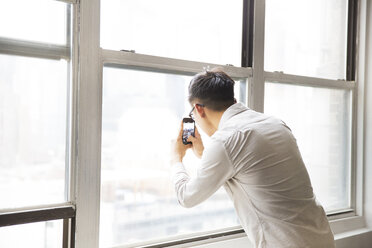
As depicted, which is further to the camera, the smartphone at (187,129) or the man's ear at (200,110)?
the smartphone at (187,129)

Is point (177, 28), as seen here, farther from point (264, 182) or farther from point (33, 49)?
point (264, 182)

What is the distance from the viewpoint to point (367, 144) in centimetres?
236

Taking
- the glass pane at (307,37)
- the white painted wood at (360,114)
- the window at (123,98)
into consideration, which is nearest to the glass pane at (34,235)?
the window at (123,98)

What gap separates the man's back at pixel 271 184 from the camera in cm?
113

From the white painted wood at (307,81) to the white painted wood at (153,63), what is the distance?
0.94ft

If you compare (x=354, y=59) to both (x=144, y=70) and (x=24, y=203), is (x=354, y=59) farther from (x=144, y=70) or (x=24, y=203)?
(x=24, y=203)

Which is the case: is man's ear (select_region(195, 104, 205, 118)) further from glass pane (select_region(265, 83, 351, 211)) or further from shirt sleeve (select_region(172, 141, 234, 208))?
glass pane (select_region(265, 83, 351, 211))

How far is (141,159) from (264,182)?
618 millimetres

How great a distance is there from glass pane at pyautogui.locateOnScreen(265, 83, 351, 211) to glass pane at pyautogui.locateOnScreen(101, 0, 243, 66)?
0.38 meters

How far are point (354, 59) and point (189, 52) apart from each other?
1.37 metres

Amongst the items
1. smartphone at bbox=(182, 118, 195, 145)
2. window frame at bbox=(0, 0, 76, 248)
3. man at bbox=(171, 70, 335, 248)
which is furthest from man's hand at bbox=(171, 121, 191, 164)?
window frame at bbox=(0, 0, 76, 248)

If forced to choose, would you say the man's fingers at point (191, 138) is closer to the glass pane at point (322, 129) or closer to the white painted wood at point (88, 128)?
the white painted wood at point (88, 128)

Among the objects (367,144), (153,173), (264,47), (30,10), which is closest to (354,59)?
(367,144)

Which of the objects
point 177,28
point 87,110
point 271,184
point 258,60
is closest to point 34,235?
point 87,110
